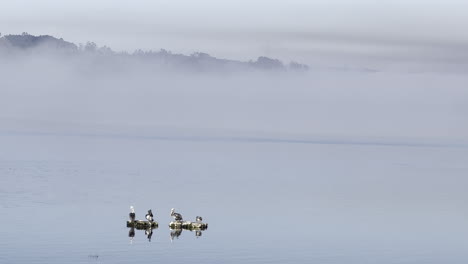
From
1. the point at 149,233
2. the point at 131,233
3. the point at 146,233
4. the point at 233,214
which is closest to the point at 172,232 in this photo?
the point at 149,233

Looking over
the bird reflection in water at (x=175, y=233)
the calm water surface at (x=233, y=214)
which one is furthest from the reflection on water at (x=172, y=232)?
the calm water surface at (x=233, y=214)

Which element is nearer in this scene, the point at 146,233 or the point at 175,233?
the point at 146,233

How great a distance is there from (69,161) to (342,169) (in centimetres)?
3944

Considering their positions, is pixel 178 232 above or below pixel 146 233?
above

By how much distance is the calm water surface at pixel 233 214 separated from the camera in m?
71.8

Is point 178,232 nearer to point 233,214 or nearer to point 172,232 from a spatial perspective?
point 172,232

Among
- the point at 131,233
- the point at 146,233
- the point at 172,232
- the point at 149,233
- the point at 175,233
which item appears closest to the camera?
the point at 131,233

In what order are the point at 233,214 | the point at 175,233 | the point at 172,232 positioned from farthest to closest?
the point at 233,214 < the point at 172,232 < the point at 175,233

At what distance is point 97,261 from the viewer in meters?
66.8

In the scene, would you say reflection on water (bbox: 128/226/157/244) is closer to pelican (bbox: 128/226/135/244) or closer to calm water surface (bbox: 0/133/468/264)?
pelican (bbox: 128/226/135/244)

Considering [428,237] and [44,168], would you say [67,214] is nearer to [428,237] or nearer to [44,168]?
[428,237]

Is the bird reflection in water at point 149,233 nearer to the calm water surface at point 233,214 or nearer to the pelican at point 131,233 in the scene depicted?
the calm water surface at point 233,214

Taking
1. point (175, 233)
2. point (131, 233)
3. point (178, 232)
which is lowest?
point (131, 233)

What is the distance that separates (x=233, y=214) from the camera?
92.9m
